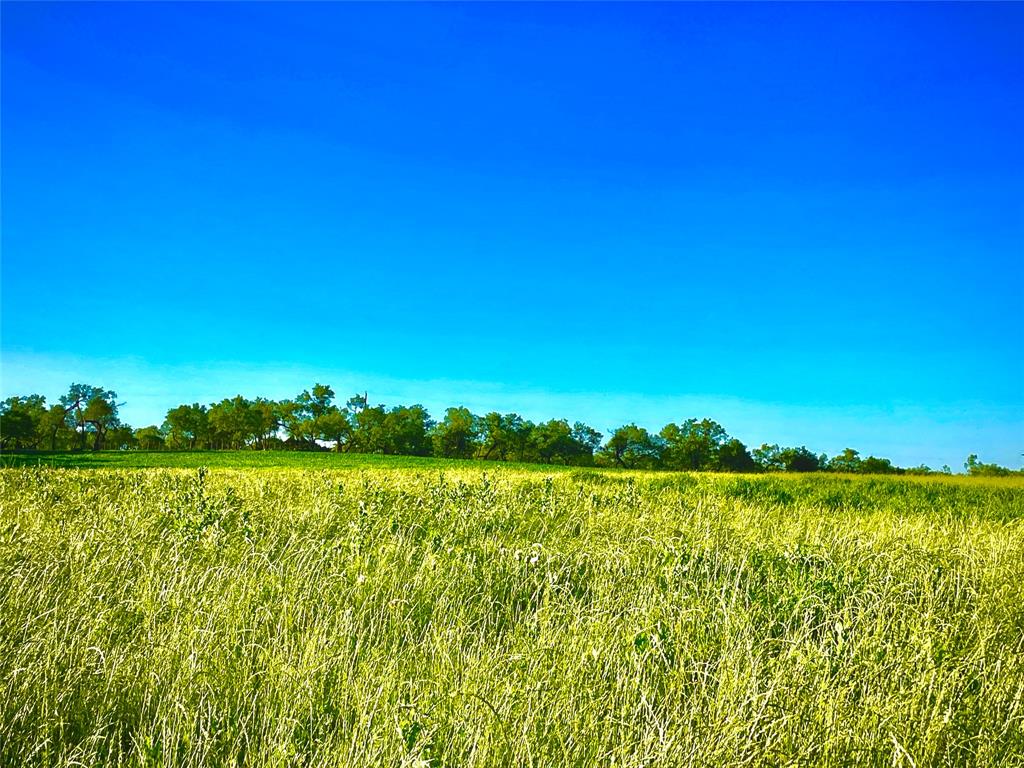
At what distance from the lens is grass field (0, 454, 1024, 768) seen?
3096 mm

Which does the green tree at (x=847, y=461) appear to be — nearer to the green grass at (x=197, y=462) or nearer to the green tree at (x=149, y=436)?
the green grass at (x=197, y=462)

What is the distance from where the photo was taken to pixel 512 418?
7756 cm

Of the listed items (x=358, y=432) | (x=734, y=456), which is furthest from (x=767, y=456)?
(x=358, y=432)

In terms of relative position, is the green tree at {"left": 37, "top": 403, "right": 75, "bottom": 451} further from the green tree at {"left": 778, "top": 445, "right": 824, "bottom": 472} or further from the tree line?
the green tree at {"left": 778, "top": 445, "right": 824, "bottom": 472}

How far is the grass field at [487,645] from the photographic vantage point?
3.10 metres

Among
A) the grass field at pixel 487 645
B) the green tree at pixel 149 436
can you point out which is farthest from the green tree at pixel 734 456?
the green tree at pixel 149 436

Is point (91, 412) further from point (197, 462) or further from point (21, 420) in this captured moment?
point (197, 462)

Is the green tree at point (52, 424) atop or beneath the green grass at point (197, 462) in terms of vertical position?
atop

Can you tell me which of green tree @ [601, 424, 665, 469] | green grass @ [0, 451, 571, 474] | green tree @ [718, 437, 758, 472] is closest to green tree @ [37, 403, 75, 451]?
green grass @ [0, 451, 571, 474]

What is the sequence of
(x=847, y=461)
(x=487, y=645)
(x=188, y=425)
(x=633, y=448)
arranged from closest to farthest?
(x=487, y=645) < (x=847, y=461) < (x=633, y=448) < (x=188, y=425)

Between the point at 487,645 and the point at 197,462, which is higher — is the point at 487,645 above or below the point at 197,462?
below

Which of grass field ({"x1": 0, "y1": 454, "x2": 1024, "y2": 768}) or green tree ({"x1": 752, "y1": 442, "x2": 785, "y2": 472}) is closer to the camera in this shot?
grass field ({"x1": 0, "y1": 454, "x2": 1024, "y2": 768})

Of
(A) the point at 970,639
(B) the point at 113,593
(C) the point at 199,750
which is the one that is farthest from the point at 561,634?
(B) the point at 113,593

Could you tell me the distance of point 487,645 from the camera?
169 inches
